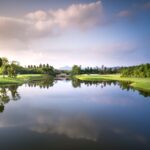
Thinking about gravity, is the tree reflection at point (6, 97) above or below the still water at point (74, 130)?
above

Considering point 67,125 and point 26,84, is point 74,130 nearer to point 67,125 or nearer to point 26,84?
point 67,125

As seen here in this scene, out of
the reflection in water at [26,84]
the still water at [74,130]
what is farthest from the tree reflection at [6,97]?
the still water at [74,130]

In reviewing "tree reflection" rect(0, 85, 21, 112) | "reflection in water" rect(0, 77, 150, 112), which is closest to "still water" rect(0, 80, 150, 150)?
"tree reflection" rect(0, 85, 21, 112)

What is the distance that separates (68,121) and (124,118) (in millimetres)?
6812

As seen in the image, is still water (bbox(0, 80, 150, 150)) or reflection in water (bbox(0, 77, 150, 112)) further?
reflection in water (bbox(0, 77, 150, 112))

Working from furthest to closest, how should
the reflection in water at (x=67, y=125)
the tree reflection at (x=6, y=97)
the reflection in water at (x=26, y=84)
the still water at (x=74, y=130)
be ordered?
1. the reflection in water at (x=26, y=84)
2. the tree reflection at (x=6, y=97)
3. the reflection in water at (x=67, y=125)
4. the still water at (x=74, y=130)

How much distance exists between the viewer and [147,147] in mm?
16500

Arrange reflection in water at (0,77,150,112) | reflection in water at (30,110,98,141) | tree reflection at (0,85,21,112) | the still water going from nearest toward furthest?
the still water → reflection in water at (30,110,98,141) → tree reflection at (0,85,21,112) → reflection in water at (0,77,150,112)

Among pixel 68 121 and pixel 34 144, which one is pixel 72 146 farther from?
pixel 68 121

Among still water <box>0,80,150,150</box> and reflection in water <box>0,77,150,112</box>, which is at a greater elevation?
reflection in water <box>0,77,150,112</box>

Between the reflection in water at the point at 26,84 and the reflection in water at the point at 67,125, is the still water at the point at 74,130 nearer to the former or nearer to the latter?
the reflection in water at the point at 67,125

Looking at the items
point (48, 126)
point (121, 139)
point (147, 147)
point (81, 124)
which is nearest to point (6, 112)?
point (48, 126)

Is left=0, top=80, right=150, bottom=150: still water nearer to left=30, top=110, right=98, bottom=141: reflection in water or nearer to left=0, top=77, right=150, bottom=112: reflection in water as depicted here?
left=30, top=110, right=98, bottom=141: reflection in water

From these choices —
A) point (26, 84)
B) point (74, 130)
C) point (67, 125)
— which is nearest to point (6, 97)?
point (67, 125)
